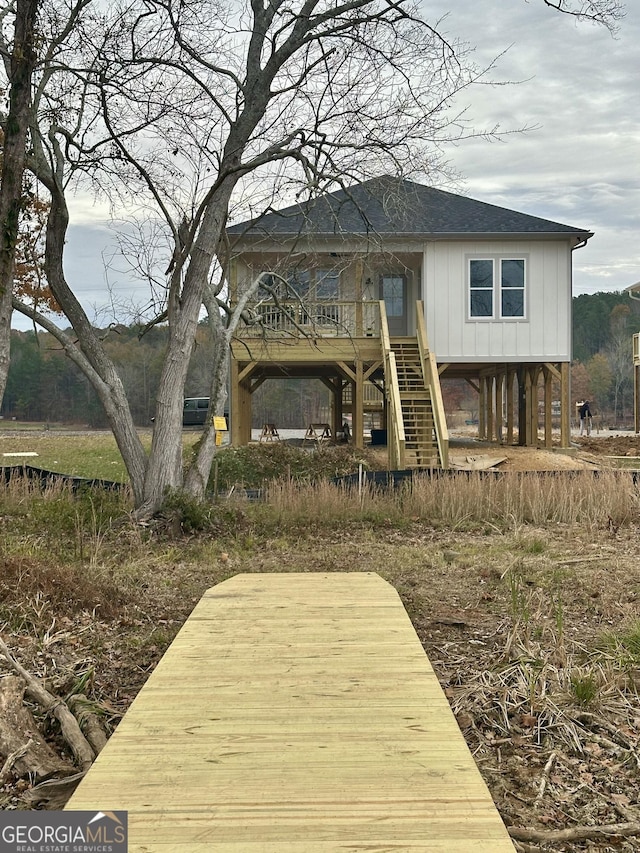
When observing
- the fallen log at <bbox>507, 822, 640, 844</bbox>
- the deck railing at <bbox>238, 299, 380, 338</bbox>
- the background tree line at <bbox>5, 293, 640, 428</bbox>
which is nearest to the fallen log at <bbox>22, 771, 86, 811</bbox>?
the fallen log at <bbox>507, 822, 640, 844</bbox>

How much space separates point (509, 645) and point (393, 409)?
34.7ft

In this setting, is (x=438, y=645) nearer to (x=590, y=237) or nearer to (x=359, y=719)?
(x=359, y=719)

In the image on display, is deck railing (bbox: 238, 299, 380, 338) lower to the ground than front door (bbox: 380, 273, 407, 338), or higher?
lower

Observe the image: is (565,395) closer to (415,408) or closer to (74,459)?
(415,408)

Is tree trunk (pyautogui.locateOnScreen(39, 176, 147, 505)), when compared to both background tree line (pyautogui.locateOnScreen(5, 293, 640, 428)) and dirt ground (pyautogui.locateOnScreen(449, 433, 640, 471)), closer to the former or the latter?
dirt ground (pyautogui.locateOnScreen(449, 433, 640, 471))

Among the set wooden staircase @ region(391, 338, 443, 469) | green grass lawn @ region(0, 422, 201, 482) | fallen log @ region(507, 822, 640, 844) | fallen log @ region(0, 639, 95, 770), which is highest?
wooden staircase @ region(391, 338, 443, 469)

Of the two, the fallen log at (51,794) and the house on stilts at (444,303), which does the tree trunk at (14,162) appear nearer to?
the fallen log at (51,794)

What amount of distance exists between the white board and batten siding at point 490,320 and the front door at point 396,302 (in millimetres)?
2454

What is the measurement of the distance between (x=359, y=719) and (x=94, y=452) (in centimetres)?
2002

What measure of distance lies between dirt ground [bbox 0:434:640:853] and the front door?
40.0ft

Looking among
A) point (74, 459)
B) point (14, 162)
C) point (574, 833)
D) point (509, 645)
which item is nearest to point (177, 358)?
point (14, 162)

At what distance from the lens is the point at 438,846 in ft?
6.81

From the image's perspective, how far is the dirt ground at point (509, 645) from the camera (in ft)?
10.1

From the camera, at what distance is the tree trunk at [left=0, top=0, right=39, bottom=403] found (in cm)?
595
